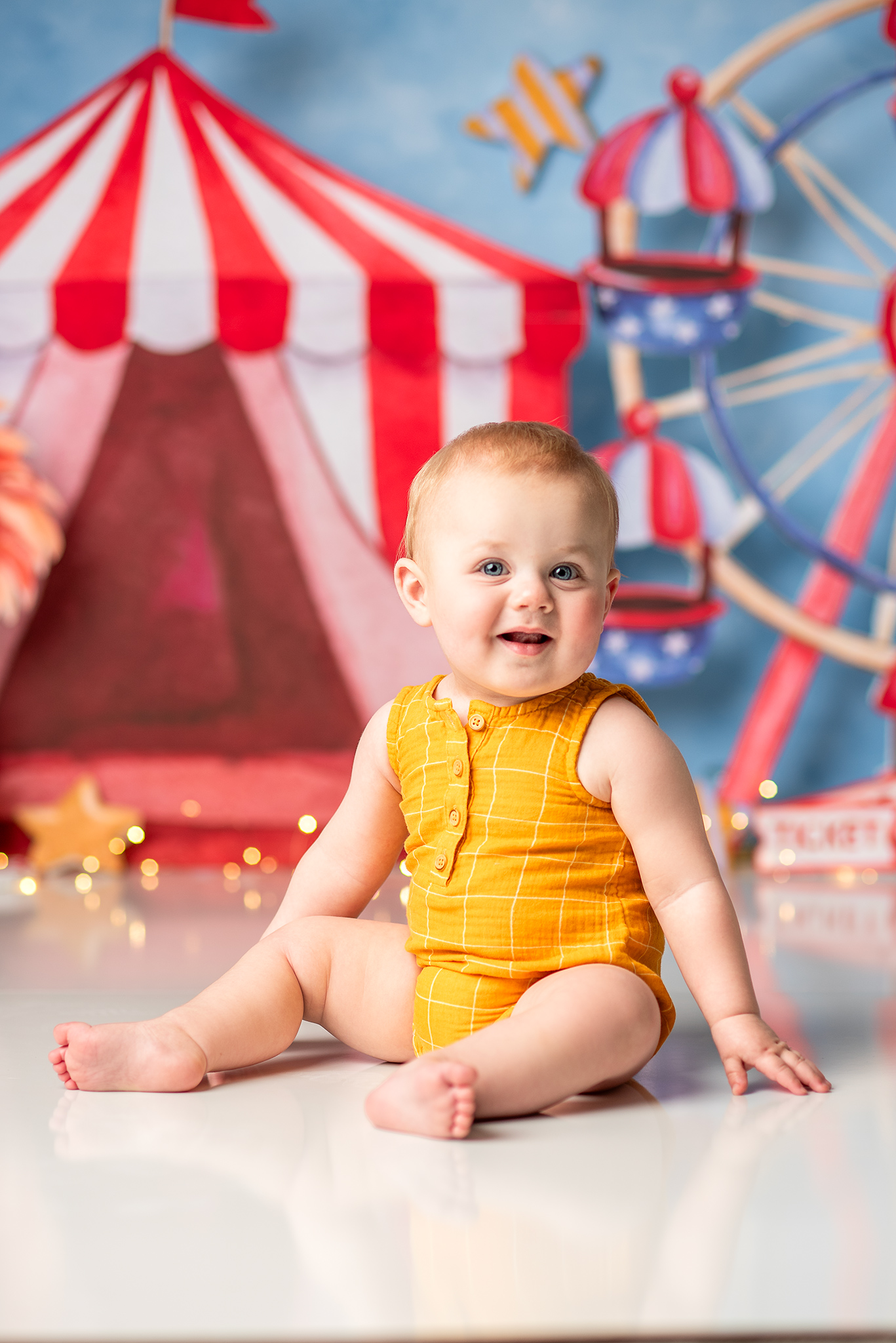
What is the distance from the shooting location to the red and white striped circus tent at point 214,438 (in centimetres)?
225

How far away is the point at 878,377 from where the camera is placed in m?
2.33

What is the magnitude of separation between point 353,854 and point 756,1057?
0.31 m

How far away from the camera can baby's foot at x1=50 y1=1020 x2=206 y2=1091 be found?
0.77 metres

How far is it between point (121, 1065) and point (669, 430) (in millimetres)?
1781

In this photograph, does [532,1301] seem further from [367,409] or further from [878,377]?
[878,377]

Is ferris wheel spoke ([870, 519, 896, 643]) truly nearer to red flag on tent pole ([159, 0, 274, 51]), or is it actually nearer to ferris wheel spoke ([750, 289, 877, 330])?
ferris wheel spoke ([750, 289, 877, 330])

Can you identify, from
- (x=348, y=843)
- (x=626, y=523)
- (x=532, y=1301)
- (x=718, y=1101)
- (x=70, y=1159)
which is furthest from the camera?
(x=626, y=523)

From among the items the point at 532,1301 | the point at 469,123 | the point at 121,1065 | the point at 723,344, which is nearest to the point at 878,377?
the point at 723,344

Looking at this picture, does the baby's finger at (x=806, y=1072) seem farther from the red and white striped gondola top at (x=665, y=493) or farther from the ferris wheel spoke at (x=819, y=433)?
the ferris wheel spoke at (x=819, y=433)

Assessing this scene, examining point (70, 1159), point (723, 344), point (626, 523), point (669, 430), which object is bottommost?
point (70, 1159)

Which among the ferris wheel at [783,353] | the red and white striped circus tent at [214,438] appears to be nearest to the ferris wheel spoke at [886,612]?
the ferris wheel at [783,353]

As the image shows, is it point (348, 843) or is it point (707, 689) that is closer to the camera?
point (348, 843)

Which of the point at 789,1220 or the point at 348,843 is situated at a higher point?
the point at 348,843

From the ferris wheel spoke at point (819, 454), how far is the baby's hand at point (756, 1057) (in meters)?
1.68
